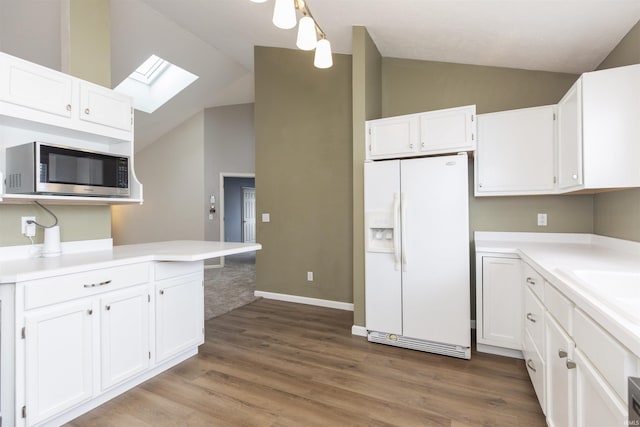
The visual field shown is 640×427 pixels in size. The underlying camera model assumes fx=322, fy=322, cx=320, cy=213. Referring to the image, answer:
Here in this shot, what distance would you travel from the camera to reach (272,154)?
4.48 m

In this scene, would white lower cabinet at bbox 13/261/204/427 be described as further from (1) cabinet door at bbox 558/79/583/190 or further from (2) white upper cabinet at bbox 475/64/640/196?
(1) cabinet door at bbox 558/79/583/190

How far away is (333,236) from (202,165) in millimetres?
3687

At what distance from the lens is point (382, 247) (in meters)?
2.92

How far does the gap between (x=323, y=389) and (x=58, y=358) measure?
1.56 metres

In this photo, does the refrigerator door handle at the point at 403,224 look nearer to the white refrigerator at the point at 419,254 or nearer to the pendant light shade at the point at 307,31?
the white refrigerator at the point at 419,254

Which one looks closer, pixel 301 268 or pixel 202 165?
pixel 301 268

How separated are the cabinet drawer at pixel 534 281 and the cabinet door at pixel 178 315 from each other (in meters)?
2.44

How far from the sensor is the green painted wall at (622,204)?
6.79 ft

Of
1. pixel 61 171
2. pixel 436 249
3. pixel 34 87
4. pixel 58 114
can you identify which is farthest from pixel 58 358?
pixel 436 249

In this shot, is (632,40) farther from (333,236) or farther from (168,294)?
(168,294)

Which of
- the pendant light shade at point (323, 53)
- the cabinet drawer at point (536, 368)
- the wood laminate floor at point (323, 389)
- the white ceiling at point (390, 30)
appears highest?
the white ceiling at point (390, 30)

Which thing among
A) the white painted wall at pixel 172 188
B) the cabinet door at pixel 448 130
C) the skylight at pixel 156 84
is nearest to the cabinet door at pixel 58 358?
the cabinet door at pixel 448 130

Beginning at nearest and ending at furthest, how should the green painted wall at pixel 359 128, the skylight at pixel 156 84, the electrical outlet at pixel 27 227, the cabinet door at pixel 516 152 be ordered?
the electrical outlet at pixel 27 227 < the cabinet door at pixel 516 152 < the green painted wall at pixel 359 128 < the skylight at pixel 156 84

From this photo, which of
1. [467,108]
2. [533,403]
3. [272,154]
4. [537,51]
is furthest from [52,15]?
[533,403]
